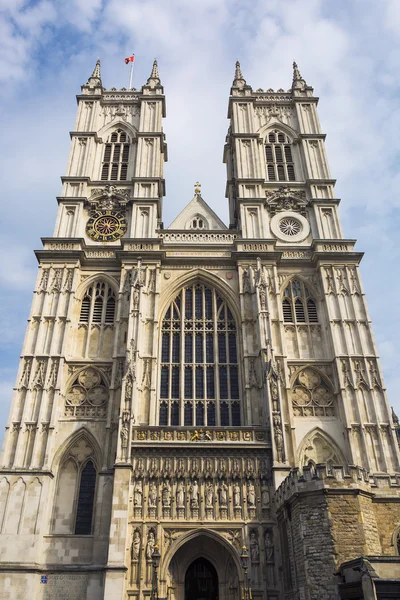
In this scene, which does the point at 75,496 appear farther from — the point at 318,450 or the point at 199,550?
the point at 318,450

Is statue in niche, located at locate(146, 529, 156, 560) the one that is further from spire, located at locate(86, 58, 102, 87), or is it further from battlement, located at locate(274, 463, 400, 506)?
spire, located at locate(86, 58, 102, 87)

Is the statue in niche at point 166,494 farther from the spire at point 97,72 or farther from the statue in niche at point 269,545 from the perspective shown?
the spire at point 97,72

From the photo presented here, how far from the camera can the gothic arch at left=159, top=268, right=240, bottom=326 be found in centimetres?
2616

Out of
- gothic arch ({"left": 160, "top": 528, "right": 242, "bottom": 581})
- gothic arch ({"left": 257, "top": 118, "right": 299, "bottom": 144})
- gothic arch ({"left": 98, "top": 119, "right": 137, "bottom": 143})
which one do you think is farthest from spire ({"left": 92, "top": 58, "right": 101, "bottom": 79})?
gothic arch ({"left": 160, "top": 528, "right": 242, "bottom": 581})

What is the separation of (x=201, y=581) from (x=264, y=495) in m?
4.36

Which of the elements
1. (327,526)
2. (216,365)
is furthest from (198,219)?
(327,526)

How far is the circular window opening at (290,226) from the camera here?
94.7ft

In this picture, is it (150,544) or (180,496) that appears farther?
(180,496)

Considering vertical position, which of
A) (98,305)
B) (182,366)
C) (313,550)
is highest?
(98,305)

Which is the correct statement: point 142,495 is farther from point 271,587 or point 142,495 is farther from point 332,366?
point 332,366

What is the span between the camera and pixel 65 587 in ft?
63.3

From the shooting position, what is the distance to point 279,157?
3231 centimetres

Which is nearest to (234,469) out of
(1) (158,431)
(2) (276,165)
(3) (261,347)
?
(1) (158,431)

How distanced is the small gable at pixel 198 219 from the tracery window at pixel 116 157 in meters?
4.20
